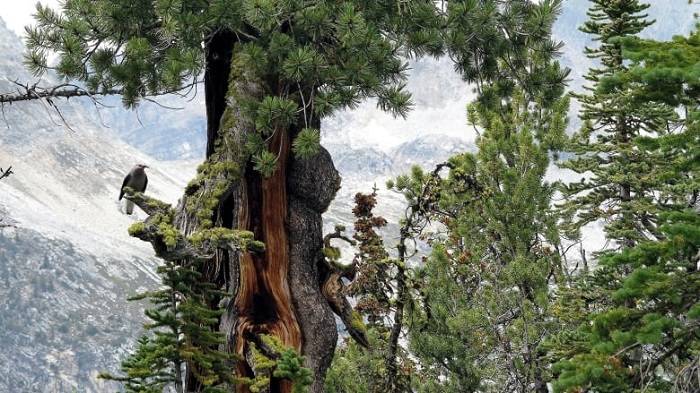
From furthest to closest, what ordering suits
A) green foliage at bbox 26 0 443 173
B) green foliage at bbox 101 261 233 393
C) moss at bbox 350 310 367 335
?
1. moss at bbox 350 310 367 335
2. green foliage at bbox 26 0 443 173
3. green foliage at bbox 101 261 233 393

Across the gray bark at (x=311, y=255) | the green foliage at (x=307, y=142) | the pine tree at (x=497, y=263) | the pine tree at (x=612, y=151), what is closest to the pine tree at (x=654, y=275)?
the green foliage at (x=307, y=142)

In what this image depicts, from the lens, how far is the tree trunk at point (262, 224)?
7.66 meters

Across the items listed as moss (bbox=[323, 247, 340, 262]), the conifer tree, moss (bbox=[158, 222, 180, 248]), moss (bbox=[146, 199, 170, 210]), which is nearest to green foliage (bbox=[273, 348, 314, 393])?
moss (bbox=[158, 222, 180, 248])

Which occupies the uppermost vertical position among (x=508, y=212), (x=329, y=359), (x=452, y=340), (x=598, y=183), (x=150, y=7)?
(x=598, y=183)

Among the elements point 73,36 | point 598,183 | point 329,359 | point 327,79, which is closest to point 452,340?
point 598,183

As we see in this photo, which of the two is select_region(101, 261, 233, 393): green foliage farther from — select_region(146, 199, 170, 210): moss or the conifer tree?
the conifer tree

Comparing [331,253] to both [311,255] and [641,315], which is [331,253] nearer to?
[311,255]

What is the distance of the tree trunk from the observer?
766cm

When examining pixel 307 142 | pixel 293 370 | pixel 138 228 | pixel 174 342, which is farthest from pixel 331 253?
pixel 174 342

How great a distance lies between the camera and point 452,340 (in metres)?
13.3

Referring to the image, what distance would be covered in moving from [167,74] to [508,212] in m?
6.87

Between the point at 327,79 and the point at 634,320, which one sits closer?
the point at 634,320

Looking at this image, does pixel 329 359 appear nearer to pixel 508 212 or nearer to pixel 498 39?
pixel 498 39

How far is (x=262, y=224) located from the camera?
26.3 ft
